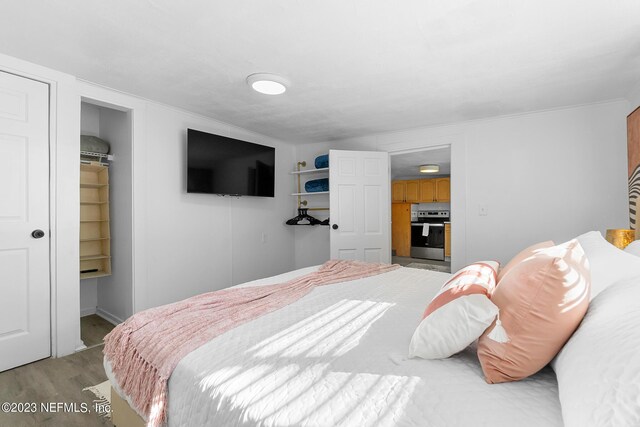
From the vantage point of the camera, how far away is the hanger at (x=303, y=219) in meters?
4.62

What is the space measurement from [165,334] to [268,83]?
2018 mm

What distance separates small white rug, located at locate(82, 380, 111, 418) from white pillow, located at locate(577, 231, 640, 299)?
8.02 feet

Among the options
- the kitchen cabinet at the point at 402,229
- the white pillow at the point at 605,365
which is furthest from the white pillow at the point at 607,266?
the kitchen cabinet at the point at 402,229

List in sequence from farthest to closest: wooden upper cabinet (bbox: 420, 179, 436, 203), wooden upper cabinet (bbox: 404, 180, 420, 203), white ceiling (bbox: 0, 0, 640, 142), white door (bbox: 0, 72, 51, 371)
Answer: wooden upper cabinet (bbox: 404, 180, 420, 203) < wooden upper cabinet (bbox: 420, 179, 436, 203) < white door (bbox: 0, 72, 51, 371) < white ceiling (bbox: 0, 0, 640, 142)

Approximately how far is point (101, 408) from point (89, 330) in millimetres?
1654

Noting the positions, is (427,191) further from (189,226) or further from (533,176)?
(189,226)

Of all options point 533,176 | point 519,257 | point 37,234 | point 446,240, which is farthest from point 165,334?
point 446,240

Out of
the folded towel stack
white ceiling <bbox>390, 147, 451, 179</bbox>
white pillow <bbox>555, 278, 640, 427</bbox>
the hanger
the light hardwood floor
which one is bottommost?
the light hardwood floor

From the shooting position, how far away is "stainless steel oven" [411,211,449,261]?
707cm

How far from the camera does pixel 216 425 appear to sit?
35.4 inches

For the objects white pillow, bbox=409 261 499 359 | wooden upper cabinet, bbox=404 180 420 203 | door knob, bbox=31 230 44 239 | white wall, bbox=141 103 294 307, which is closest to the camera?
white pillow, bbox=409 261 499 359

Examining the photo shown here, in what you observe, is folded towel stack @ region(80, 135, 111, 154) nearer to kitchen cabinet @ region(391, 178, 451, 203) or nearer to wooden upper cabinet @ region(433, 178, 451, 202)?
kitchen cabinet @ region(391, 178, 451, 203)

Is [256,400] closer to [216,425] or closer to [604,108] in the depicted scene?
[216,425]

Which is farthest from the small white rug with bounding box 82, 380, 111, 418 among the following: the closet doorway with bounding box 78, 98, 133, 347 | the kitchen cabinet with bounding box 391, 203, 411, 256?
the kitchen cabinet with bounding box 391, 203, 411, 256
